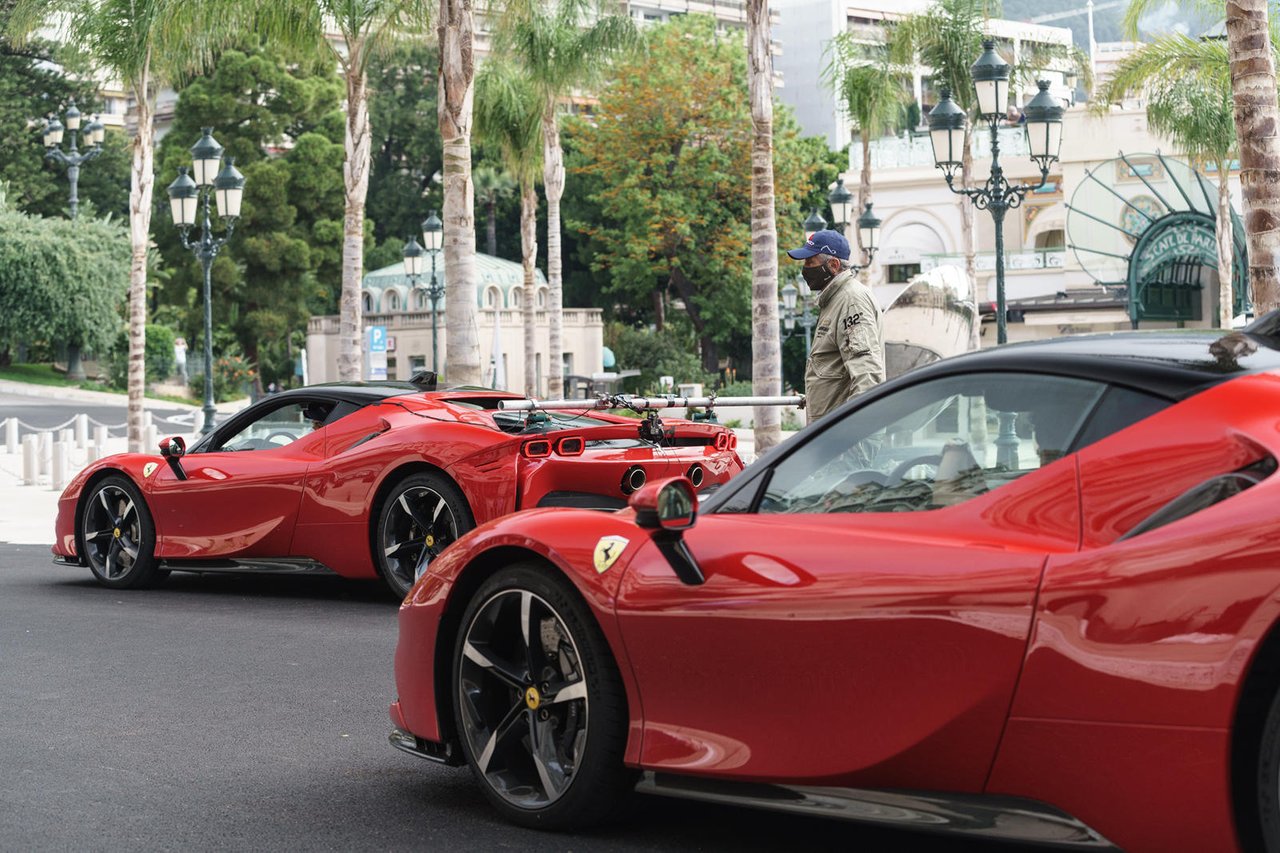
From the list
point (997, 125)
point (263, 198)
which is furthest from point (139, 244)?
point (263, 198)

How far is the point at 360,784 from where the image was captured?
5535 millimetres

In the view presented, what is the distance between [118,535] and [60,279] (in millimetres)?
50328

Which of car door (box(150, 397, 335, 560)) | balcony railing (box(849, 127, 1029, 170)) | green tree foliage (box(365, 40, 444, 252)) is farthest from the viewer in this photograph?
green tree foliage (box(365, 40, 444, 252))

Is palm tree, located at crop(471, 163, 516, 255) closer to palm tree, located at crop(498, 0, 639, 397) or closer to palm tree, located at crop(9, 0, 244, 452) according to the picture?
palm tree, located at crop(498, 0, 639, 397)

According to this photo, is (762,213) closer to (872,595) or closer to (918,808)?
(872,595)

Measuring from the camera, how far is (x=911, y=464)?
4191mm

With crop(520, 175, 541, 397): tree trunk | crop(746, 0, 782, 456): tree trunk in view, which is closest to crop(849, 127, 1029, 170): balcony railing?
crop(520, 175, 541, 397): tree trunk

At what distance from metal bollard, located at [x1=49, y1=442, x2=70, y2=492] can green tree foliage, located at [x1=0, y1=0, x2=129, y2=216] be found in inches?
1823

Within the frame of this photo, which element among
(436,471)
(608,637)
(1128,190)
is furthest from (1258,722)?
(1128,190)

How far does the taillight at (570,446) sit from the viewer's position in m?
9.30

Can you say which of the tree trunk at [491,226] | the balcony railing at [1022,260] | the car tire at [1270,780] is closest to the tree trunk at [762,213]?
the car tire at [1270,780]

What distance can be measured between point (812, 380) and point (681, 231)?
50.9m

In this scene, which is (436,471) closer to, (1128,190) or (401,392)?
(401,392)

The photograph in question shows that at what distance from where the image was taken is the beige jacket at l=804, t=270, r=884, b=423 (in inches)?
348
